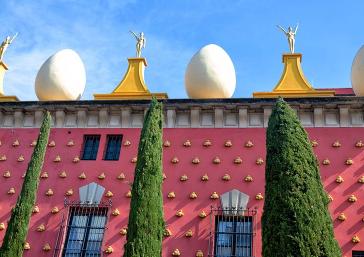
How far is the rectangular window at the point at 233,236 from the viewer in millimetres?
15789

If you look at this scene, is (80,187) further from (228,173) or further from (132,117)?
(228,173)

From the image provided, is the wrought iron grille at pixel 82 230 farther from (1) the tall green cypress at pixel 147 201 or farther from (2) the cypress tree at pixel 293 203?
(2) the cypress tree at pixel 293 203

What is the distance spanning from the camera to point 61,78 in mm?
19562

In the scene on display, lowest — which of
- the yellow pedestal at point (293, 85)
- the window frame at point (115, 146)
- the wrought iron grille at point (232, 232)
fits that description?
the wrought iron grille at point (232, 232)

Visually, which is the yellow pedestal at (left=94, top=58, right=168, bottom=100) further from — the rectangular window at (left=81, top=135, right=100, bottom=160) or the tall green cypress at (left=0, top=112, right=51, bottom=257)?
the tall green cypress at (left=0, top=112, right=51, bottom=257)

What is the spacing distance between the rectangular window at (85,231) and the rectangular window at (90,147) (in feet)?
6.47

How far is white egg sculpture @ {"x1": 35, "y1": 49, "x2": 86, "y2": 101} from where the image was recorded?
64.0 feet

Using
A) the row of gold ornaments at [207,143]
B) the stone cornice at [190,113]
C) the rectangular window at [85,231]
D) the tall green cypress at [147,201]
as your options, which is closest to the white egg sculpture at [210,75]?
the stone cornice at [190,113]

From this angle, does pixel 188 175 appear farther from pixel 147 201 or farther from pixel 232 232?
pixel 147 201

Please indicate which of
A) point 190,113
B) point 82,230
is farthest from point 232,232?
point 82,230

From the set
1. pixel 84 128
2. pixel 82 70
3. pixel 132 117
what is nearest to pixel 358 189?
pixel 132 117

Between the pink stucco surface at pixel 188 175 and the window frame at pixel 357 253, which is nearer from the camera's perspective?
the window frame at pixel 357 253

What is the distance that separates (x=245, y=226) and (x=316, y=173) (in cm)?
432

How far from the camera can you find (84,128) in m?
18.8
